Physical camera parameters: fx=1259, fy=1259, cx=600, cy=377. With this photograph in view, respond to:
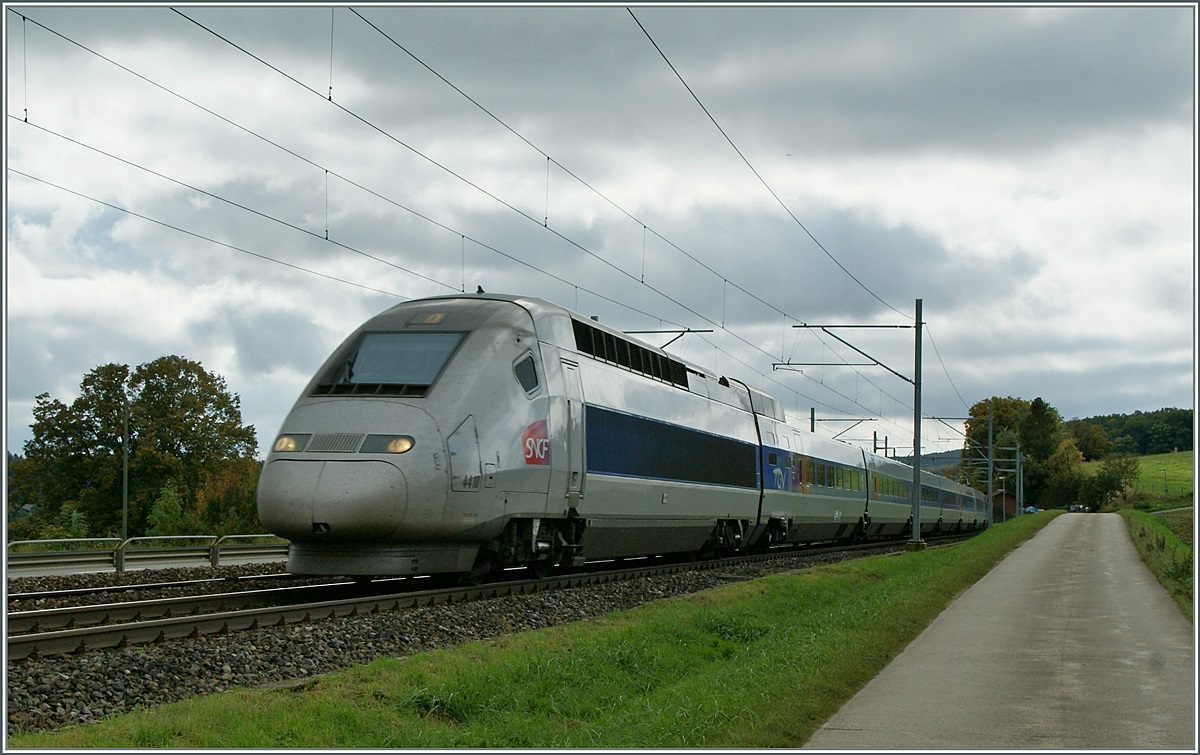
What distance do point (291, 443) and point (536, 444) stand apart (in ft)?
11.1

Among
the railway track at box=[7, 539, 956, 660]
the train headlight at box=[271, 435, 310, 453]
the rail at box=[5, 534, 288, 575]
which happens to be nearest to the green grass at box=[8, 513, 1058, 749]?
the railway track at box=[7, 539, 956, 660]

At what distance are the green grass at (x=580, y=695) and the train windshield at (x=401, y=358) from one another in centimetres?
404

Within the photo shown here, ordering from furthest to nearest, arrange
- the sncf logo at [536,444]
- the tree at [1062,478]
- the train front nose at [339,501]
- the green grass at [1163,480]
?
1. the tree at [1062,478]
2. the green grass at [1163,480]
3. the sncf logo at [536,444]
4. the train front nose at [339,501]

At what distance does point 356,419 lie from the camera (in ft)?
51.4

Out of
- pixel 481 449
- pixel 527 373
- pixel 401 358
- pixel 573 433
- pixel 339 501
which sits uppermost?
pixel 401 358

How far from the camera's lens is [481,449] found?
16188mm

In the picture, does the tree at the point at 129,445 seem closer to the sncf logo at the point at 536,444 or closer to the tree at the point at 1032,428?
the sncf logo at the point at 536,444

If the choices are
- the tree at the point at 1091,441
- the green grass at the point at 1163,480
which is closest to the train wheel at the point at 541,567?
the green grass at the point at 1163,480

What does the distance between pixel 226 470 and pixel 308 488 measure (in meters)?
50.8

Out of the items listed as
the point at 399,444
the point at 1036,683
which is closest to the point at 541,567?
the point at 399,444

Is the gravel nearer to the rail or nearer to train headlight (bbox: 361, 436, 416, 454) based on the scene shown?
train headlight (bbox: 361, 436, 416, 454)

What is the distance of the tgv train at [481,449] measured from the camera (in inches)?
600

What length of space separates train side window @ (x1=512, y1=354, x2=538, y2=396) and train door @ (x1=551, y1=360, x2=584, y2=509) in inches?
37.0

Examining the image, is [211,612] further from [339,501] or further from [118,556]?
[118,556]
